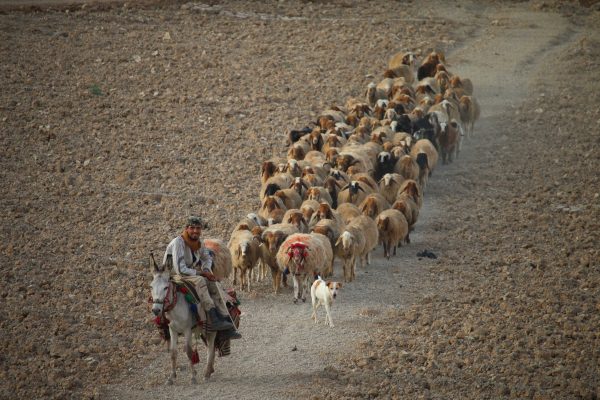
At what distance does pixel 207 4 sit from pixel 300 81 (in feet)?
31.3

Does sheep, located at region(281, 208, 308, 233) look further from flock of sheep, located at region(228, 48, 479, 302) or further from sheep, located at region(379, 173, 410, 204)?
sheep, located at region(379, 173, 410, 204)

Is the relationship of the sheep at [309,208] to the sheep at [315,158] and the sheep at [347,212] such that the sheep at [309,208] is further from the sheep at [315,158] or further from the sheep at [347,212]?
the sheep at [315,158]

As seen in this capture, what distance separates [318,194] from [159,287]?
22.1 ft

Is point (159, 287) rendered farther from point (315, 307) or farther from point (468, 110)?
point (468, 110)

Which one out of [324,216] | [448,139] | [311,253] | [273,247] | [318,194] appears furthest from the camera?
[448,139]

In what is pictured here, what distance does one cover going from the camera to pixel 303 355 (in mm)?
13398

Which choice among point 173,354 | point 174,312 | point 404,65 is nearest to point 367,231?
point 173,354

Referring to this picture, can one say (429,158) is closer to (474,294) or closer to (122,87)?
(474,294)

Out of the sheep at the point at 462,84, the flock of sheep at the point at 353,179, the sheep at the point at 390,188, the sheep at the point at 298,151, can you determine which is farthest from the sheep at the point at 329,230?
the sheep at the point at 462,84

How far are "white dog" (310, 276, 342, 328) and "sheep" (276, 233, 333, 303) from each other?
0.58m

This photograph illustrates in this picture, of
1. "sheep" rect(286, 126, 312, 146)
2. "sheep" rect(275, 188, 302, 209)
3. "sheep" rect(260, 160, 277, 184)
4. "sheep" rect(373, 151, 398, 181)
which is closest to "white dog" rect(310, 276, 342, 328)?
"sheep" rect(275, 188, 302, 209)

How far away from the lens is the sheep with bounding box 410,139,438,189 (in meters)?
20.8

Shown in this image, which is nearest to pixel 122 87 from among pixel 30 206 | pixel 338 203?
pixel 30 206

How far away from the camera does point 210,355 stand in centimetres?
1255
